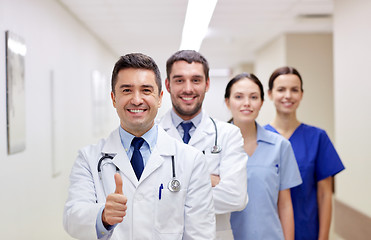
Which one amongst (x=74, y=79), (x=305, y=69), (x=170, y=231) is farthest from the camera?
(x=305, y=69)

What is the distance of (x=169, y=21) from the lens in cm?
514

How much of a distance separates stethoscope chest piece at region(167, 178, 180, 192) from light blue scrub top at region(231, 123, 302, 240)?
0.70m

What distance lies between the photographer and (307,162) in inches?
89.4

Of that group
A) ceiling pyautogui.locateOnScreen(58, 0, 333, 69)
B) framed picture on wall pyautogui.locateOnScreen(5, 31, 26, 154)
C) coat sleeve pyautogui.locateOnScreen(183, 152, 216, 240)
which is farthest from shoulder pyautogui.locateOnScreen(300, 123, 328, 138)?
ceiling pyautogui.locateOnScreen(58, 0, 333, 69)

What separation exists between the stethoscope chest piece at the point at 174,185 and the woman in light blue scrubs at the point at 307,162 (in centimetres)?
112

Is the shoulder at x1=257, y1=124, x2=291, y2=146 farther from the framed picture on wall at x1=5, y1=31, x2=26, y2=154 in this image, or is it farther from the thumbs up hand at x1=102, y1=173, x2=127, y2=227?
the framed picture on wall at x1=5, y1=31, x2=26, y2=154

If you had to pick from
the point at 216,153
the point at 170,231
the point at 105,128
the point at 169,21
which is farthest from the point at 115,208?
the point at 105,128

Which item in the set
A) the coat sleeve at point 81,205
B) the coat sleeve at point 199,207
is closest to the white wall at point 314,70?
the coat sleeve at point 199,207

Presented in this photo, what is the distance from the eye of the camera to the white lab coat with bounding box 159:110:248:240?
5.43ft

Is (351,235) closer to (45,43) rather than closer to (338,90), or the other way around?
(338,90)

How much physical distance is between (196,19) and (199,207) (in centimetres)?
301

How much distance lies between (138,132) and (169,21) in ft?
13.2

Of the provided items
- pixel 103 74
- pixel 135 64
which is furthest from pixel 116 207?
pixel 103 74

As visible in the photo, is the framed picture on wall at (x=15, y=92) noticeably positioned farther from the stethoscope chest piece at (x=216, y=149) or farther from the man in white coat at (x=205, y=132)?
the stethoscope chest piece at (x=216, y=149)
